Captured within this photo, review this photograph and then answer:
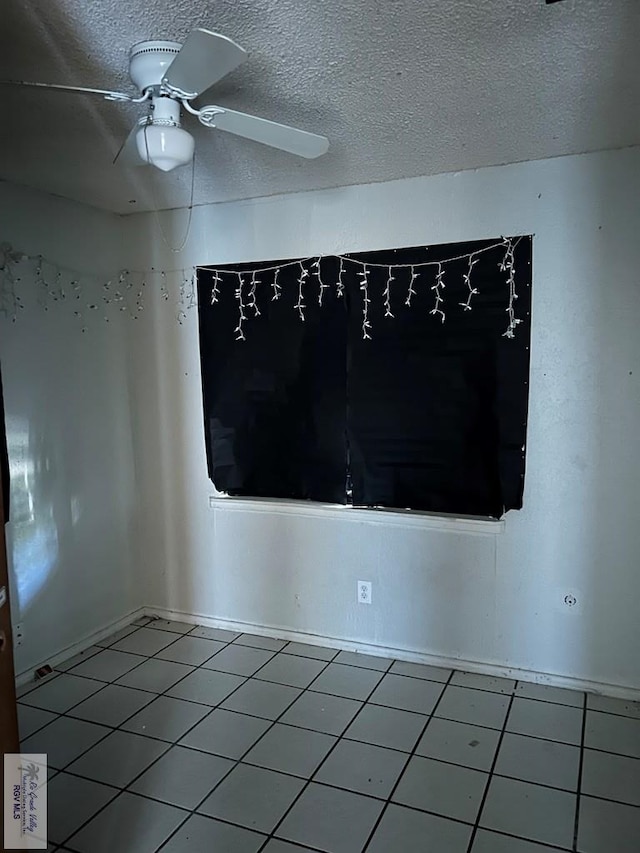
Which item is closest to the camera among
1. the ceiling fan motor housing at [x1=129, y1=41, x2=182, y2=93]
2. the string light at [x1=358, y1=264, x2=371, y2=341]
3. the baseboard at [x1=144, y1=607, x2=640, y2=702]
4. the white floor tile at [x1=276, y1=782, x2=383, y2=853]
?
the ceiling fan motor housing at [x1=129, y1=41, x2=182, y2=93]

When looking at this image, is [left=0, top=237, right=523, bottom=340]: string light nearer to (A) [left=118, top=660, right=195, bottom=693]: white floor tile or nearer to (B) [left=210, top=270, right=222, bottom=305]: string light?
(B) [left=210, top=270, right=222, bottom=305]: string light

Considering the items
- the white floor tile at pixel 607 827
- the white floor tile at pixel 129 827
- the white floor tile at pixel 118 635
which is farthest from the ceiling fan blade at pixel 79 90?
the white floor tile at pixel 118 635

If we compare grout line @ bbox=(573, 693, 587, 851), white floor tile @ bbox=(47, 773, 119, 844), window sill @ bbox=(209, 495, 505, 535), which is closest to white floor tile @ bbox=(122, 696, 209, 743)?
white floor tile @ bbox=(47, 773, 119, 844)

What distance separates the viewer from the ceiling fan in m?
1.51

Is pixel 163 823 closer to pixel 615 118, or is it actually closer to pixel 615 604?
pixel 615 604

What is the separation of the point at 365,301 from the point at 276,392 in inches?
24.3

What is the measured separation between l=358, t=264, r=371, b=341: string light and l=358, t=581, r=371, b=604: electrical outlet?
3.78 feet

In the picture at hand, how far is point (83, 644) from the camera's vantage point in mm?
3107

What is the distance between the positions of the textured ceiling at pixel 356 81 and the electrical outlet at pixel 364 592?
6.07ft

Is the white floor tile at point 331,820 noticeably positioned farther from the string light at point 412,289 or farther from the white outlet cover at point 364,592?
the string light at point 412,289

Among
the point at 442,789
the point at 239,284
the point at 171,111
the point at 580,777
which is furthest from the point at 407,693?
the point at 171,111

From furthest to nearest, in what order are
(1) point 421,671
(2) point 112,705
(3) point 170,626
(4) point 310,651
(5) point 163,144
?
(3) point 170,626 → (4) point 310,651 → (1) point 421,671 → (2) point 112,705 → (5) point 163,144

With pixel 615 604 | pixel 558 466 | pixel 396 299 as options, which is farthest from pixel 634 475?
pixel 396 299

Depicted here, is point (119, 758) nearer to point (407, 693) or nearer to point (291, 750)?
point (291, 750)
